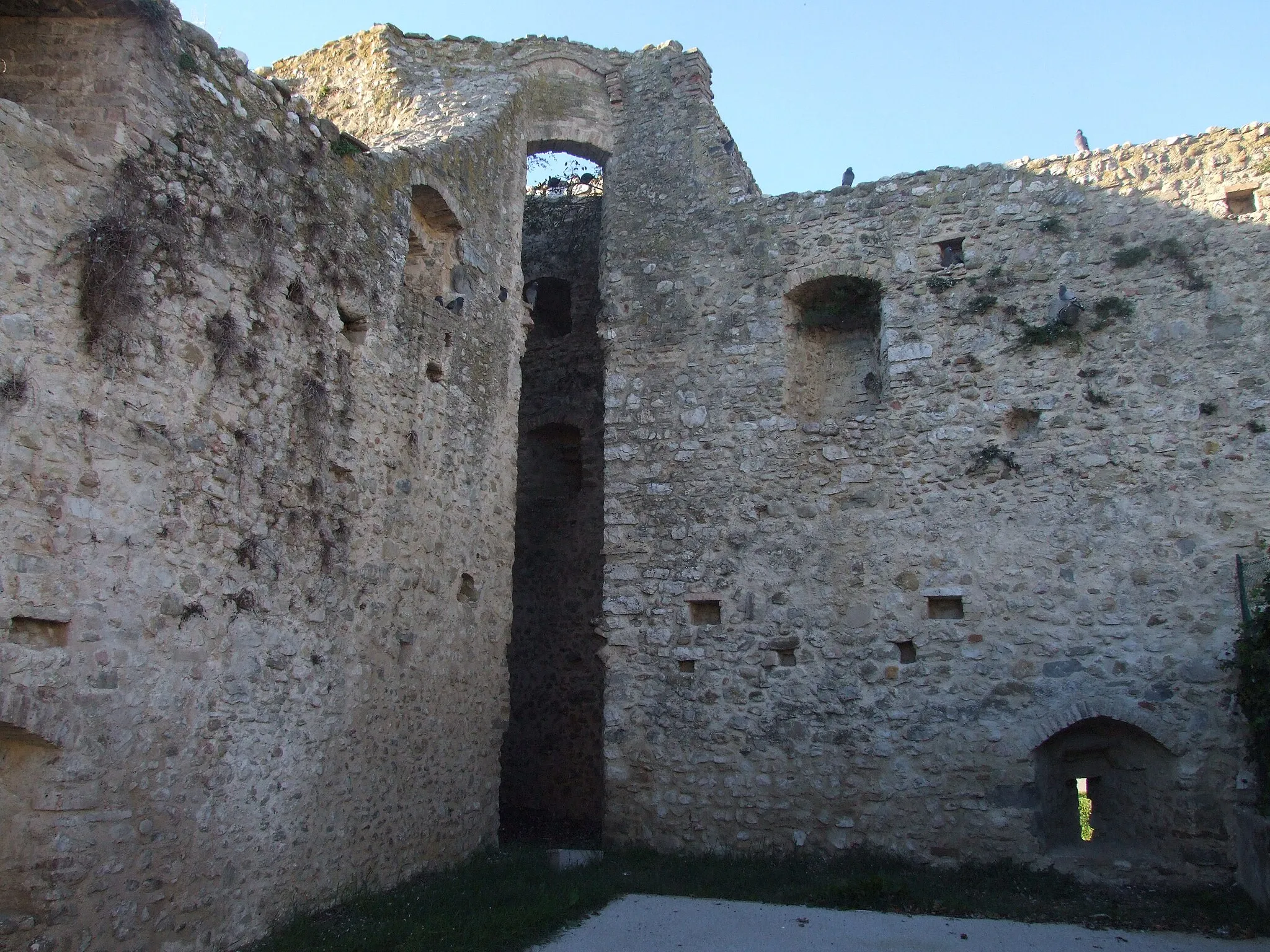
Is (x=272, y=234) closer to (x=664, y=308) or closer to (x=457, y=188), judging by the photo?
(x=457, y=188)

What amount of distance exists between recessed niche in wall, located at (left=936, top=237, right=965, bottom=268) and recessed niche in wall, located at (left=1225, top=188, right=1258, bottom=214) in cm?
213

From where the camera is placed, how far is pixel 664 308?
9758 mm

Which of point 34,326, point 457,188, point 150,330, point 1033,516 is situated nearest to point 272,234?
point 150,330

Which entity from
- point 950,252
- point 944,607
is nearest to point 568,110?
point 950,252

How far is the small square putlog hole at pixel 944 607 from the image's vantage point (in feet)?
27.0

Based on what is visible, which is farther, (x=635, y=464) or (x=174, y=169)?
(x=635, y=464)

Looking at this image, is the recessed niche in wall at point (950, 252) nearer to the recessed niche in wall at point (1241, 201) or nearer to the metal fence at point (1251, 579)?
the recessed niche in wall at point (1241, 201)

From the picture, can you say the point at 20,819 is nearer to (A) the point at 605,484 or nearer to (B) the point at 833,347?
(A) the point at 605,484

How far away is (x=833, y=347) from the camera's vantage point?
961 centimetres

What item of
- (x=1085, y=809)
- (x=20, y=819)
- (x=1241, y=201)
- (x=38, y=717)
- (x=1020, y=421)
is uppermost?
(x=1241, y=201)

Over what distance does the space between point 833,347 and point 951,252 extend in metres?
1.38

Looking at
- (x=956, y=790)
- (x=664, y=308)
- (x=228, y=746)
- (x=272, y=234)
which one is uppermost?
(x=664, y=308)

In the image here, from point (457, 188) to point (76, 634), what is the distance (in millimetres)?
5230

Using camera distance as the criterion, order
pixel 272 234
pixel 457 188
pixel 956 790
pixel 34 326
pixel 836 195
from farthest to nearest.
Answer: pixel 836 195, pixel 457 188, pixel 956 790, pixel 272 234, pixel 34 326
